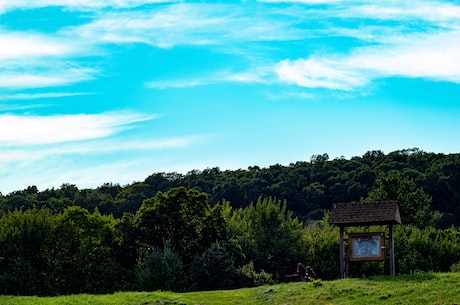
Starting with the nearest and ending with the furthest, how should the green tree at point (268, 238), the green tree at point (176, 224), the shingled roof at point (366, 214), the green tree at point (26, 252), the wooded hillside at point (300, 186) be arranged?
the shingled roof at point (366, 214) → the green tree at point (26, 252) → the green tree at point (176, 224) → the green tree at point (268, 238) → the wooded hillside at point (300, 186)

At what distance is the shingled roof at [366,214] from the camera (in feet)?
124

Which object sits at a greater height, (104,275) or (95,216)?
(95,216)

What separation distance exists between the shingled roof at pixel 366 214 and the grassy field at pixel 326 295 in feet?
12.8

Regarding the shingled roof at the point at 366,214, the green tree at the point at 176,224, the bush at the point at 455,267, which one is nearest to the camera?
the shingled roof at the point at 366,214

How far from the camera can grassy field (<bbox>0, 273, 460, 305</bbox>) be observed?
29.5 m

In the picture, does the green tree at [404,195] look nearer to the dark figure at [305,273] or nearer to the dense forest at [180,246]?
the dense forest at [180,246]

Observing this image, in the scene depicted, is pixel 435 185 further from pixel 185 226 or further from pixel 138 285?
pixel 138 285

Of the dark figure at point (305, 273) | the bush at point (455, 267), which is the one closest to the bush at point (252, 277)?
the dark figure at point (305, 273)

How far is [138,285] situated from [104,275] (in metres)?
3.39

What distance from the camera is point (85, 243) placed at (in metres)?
48.5

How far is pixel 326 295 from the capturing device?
31.5m

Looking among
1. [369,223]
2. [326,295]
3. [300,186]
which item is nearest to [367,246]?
[369,223]

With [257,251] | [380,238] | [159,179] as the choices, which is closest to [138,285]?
[257,251]

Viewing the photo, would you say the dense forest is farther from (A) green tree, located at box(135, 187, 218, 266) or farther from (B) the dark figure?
(B) the dark figure
